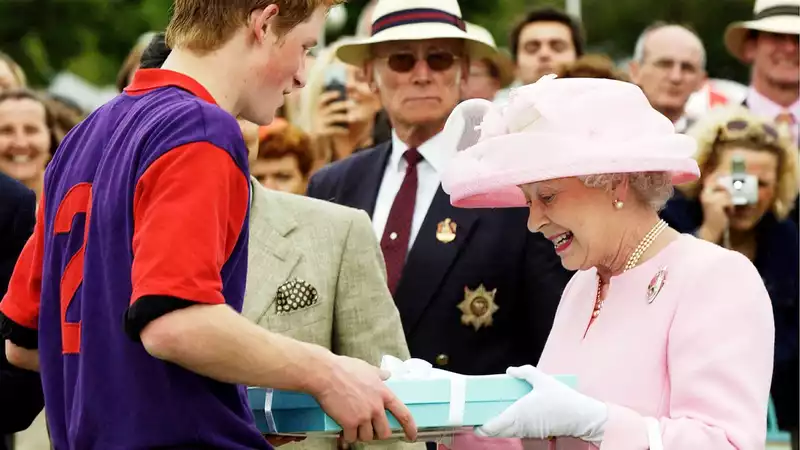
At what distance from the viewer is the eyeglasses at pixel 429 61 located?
633cm

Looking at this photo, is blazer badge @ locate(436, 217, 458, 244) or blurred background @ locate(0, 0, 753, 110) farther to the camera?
blurred background @ locate(0, 0, 753, 110)

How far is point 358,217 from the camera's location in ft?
15.4

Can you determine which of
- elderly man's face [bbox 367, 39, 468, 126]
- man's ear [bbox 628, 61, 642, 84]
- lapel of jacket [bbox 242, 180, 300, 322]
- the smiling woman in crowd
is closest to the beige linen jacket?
lapel of jacket [bbox 242, 180, 300, 322]

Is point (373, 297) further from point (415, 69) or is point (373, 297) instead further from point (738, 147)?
point (738, 147)

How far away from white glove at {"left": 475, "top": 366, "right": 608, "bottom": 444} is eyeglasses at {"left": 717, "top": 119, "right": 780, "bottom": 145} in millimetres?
3790

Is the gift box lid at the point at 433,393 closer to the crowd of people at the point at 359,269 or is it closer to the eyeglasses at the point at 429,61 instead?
the crowd of people at the point at 359,269

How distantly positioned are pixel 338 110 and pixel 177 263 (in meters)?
5.33

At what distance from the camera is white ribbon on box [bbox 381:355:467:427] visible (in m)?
3.53

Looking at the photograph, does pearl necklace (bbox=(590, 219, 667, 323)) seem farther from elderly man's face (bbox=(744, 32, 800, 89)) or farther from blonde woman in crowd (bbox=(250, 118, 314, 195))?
elderly man's face (bbox=(744, 32, 800, 89))

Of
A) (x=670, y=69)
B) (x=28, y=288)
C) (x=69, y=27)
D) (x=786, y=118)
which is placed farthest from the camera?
(x=69, y=27)

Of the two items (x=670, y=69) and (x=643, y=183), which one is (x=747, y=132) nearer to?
(x=670, y=69)

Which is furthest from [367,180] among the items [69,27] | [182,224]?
[69,27]

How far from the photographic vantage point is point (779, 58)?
8758mm

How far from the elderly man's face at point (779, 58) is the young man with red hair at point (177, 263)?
5.71 metres
